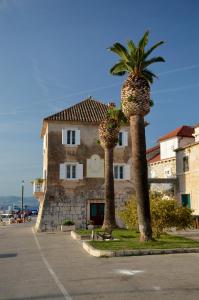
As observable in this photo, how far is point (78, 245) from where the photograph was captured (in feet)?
77.5

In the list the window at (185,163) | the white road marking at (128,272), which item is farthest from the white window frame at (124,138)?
the white road marking at (128,272)

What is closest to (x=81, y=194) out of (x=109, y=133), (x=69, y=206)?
(x=69, y=206)

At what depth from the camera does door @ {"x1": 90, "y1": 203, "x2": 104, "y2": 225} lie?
123 ft

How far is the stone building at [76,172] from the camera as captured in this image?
36.6 m

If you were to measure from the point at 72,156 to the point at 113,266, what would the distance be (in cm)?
2256

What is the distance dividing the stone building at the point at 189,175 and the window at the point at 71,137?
1010 centimetres

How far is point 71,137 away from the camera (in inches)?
1475

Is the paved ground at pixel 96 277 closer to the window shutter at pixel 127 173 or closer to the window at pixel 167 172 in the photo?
the window shutter at pixel 127 173

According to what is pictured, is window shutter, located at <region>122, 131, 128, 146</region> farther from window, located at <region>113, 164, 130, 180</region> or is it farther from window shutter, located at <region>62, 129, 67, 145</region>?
window shutter, located at <region>62, 129, 67, 145</region>

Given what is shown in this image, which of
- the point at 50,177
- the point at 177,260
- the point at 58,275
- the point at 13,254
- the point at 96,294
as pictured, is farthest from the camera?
the point at 50,177

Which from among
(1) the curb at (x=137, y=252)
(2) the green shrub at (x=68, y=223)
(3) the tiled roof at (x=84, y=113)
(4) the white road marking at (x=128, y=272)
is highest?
(3) the tiled roof at (x=84, y=113)

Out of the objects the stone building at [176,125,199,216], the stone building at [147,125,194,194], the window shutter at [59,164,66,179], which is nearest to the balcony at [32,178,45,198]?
the window shutter at [59,164,66,179]

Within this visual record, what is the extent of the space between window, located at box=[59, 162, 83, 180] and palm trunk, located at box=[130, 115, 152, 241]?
15129mm

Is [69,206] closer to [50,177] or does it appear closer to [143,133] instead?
[50,177]
